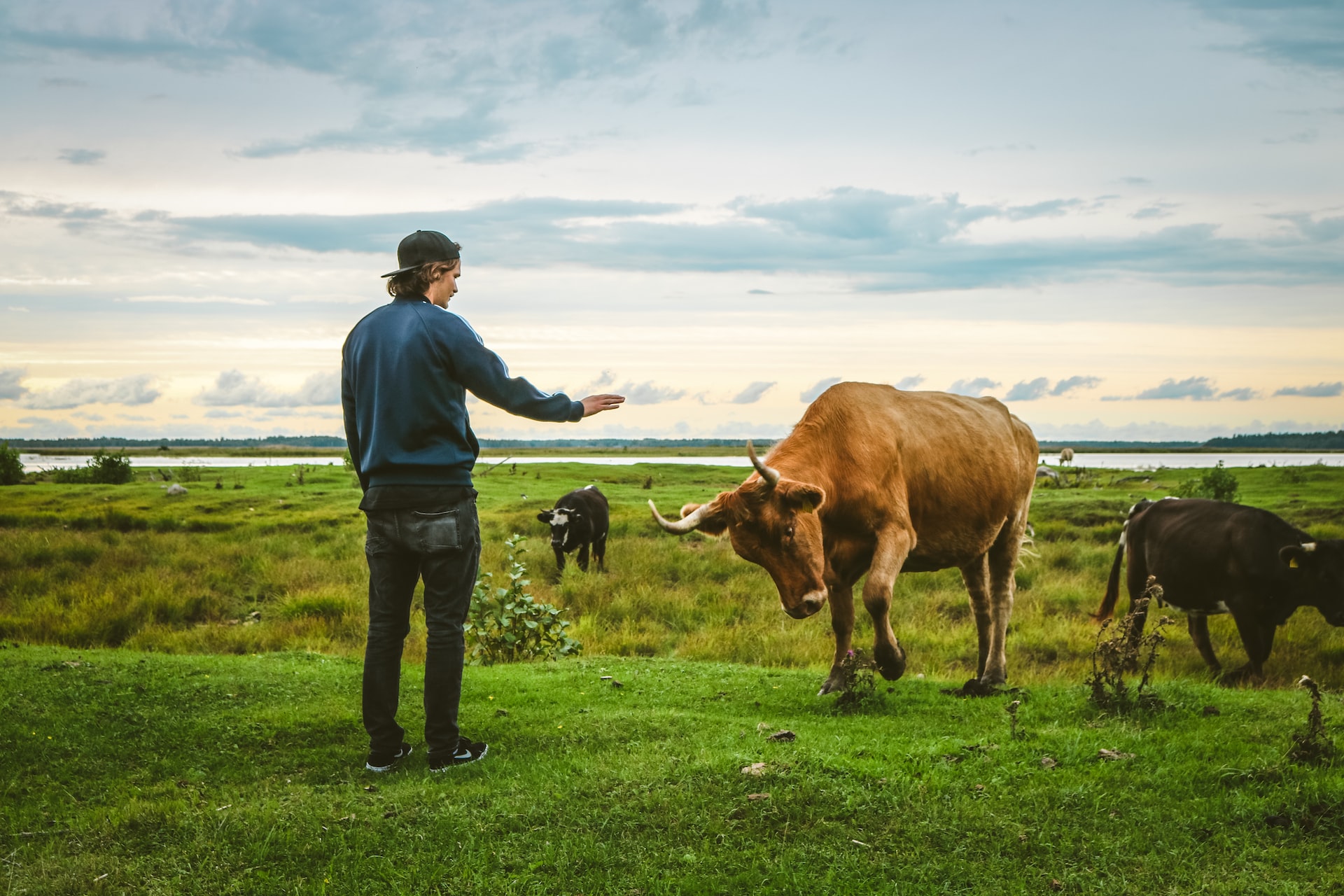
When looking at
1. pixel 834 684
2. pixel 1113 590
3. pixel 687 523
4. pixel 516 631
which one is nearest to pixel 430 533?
pixel 687 523

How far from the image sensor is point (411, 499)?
4988 millimetres

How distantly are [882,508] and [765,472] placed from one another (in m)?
1.50

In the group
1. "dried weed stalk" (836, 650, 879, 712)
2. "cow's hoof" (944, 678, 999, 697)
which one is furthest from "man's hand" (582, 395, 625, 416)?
"cow's hoof" (944, 678, 999, 697)

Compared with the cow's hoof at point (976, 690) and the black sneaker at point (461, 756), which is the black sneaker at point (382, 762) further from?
the cow's hoof at point (976, 690)

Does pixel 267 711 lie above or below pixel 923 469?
below

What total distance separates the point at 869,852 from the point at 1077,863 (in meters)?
0.92

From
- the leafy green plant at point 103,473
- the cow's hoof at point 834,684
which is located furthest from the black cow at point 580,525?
the leafy green plant at point 103,473

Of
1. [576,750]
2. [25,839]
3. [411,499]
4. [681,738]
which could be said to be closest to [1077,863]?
[681,738]

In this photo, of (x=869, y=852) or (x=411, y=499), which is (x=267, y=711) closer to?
(x=411, y=499)

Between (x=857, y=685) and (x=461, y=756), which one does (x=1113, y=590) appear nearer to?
(x=857, y=685)

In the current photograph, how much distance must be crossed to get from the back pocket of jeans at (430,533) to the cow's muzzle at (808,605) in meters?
2.48

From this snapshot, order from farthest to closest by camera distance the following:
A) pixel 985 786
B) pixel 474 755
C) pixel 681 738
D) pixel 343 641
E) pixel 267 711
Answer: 1. pixel 343 641
2. pixel 267 711
3. pixel 681 738
4. pixel 474 755
5. pixel 985 786

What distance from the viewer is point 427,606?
5176 mm

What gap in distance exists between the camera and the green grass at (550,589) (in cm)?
1231
